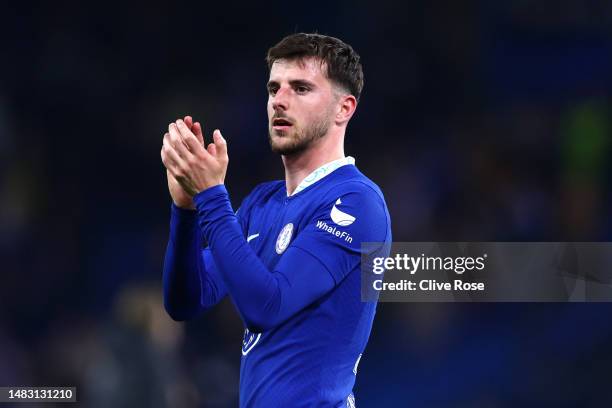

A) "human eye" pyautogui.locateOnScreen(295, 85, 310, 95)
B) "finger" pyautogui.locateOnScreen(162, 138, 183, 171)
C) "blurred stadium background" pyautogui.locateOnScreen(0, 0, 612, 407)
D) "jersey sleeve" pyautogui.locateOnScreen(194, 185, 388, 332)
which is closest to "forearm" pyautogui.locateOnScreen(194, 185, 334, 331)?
"jersey sleeve" pyautogui.locateOnScreen(194, 185, 388, 332)

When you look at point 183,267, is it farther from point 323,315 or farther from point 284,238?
point 323,315

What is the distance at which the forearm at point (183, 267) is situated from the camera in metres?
2.87

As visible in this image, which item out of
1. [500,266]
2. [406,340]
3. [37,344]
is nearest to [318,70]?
[500,266]

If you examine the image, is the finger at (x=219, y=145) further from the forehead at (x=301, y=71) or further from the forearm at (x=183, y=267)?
the forehead at (x=301, y=71)

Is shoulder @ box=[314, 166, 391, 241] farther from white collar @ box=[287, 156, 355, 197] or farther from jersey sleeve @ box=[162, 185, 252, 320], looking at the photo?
jersey sleeve @ box=[162, 185, 252, 320]

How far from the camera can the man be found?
2.53 m

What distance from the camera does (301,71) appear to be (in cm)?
299

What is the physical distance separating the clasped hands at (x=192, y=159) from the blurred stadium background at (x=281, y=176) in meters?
4.39

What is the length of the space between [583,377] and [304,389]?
545 cm

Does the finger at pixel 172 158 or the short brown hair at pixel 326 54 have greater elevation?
the short brown hair at pixel 326 54

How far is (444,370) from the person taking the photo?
7367 millimetres

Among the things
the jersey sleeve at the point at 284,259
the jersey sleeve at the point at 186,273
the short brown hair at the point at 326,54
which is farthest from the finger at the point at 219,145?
the short brown hair at the point at 326,54

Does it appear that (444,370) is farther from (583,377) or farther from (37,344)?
(37,344)

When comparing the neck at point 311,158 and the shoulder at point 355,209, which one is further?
the neck at point 311,158
